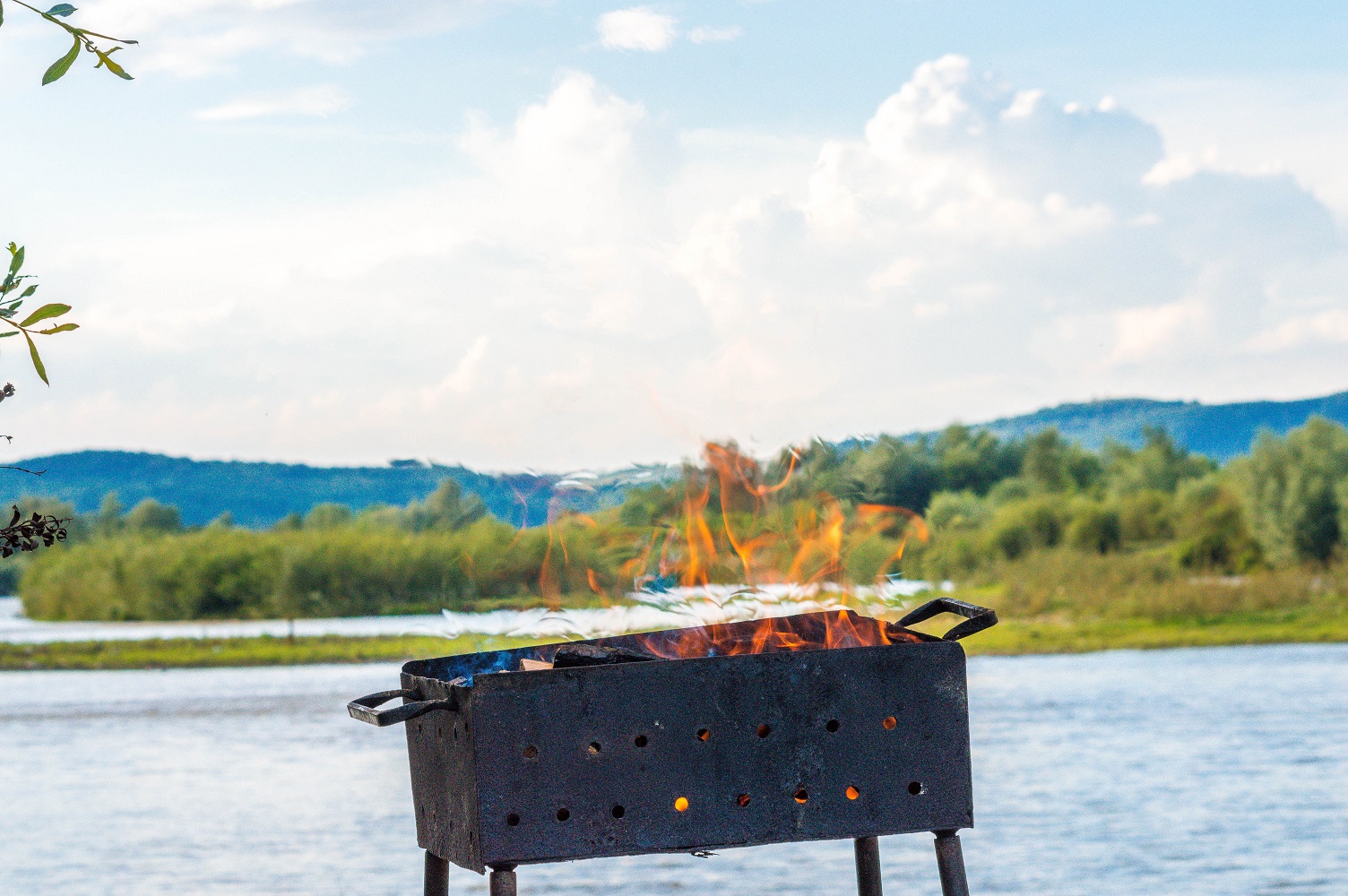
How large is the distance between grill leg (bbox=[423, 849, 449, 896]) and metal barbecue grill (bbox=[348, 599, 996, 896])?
0.24 meters

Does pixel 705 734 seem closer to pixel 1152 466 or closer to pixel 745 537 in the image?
pixel 745 537

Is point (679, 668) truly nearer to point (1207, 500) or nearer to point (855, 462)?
point (855, 462)

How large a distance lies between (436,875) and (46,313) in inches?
75.5

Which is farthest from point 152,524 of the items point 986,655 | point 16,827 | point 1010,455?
point 16,827

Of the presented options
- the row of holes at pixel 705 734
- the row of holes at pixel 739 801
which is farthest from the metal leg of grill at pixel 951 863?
the row of holes at pixel 705 734

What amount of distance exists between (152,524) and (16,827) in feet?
159

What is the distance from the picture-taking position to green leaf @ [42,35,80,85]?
1.97m

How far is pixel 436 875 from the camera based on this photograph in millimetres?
3525

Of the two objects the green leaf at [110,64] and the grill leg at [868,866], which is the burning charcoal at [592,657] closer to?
the grill leg at [868,866]

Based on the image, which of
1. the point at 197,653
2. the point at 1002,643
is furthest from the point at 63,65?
the point at 197,653

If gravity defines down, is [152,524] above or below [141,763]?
above

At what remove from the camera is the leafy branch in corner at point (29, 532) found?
79.6 inches

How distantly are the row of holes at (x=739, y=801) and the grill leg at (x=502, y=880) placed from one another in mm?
99

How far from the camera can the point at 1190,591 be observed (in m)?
45.2
